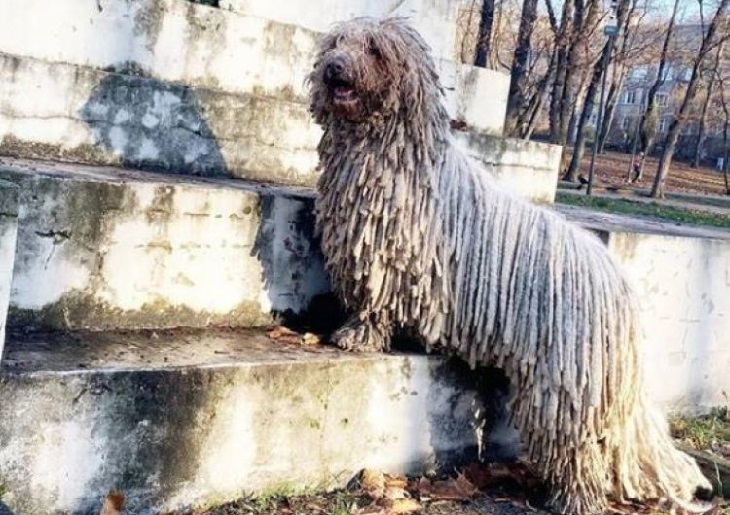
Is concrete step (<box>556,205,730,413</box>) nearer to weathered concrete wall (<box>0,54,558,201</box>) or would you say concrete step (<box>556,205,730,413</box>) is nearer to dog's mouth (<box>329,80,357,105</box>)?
weathered concrete wall (<box>0,54,558,201</box>)

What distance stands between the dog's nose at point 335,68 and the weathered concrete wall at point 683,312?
1871 mm

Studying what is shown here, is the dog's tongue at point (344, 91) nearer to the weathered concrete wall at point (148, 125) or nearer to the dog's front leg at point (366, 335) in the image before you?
the dog's front leg at point (366, 335)

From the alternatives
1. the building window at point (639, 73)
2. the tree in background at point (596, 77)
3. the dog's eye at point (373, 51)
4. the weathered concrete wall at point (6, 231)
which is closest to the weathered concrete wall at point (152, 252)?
the weathered concrete wall at point (6, 231)

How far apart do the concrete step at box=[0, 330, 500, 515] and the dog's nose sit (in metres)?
1.04

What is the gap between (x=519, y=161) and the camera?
604cm

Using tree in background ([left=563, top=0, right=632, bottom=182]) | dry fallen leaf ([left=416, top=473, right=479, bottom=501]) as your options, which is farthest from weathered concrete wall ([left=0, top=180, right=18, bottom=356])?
tree in background ([left=563, top=0, right=632, bottom=182])

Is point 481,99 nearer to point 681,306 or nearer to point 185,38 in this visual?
point 681,306

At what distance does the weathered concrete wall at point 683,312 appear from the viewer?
16.3 ft

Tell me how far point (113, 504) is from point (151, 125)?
204cm

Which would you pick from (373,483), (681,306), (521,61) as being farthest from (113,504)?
(521,61)

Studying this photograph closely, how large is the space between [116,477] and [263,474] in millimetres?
562

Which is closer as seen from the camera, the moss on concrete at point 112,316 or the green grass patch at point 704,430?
the moss on concrete at point 112,316

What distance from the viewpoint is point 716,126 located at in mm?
60969

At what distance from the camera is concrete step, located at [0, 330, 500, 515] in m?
2.98
